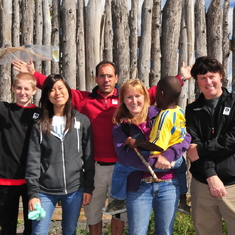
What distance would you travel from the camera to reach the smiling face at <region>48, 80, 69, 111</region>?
3137mm

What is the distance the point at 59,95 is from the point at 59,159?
2.24 ft

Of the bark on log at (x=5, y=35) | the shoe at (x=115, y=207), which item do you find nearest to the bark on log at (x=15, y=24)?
the bark on log at (x=5, y=35)

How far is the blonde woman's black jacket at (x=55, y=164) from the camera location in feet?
9.64

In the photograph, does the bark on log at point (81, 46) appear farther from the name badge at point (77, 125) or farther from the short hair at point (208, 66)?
the short hair at point (208, 66)

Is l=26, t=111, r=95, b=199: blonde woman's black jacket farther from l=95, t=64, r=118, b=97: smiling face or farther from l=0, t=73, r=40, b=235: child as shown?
l=95, t=64, r=118, b=97: smiling face

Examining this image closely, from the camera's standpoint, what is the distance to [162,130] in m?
2.66

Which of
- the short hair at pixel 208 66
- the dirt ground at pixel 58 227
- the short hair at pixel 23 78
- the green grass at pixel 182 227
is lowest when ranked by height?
the dirt ground at pixel 58 227

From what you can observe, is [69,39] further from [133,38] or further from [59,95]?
[59,95]

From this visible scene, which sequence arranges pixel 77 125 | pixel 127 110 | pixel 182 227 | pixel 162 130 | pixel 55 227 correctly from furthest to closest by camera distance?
pixel 55 227 < pixel 182 227 < pixel 77 125 < pixel 127 110 < pixel 162 130

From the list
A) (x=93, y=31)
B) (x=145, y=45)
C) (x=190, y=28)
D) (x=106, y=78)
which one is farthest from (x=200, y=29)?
(x=106, y=78)

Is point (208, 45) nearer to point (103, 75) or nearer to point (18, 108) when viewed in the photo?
Answer: point (103, 75)

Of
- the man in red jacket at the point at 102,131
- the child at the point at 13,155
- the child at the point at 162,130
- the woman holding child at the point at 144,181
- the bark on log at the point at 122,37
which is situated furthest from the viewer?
the bark on log at the point at 122,37

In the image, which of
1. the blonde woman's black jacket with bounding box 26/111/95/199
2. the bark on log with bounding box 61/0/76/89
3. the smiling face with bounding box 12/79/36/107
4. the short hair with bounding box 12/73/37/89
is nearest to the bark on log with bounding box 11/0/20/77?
the bark on log with bounding box 61/0/76/89

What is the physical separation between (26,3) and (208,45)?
116 inches
